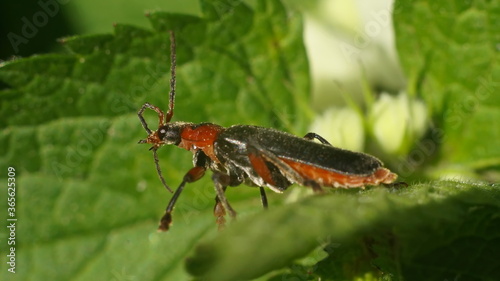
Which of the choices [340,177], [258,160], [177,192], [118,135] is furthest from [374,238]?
[118,135]

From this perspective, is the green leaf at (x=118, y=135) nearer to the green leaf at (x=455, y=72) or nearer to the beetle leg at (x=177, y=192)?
the beetle leg at (x=177, y=192)

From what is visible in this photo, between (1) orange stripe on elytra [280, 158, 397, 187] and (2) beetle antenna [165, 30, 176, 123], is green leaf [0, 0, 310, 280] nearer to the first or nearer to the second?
(2) beetle antenna [165, 30, 176, 123]

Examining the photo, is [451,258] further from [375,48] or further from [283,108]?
[375,48]

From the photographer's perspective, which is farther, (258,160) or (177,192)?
(258,160)

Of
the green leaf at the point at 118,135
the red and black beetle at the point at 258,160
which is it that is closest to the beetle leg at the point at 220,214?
the red and black beetle at the point at 258,160

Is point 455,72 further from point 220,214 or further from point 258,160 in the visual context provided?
point 220,214

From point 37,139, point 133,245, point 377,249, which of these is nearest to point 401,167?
point 377,249
